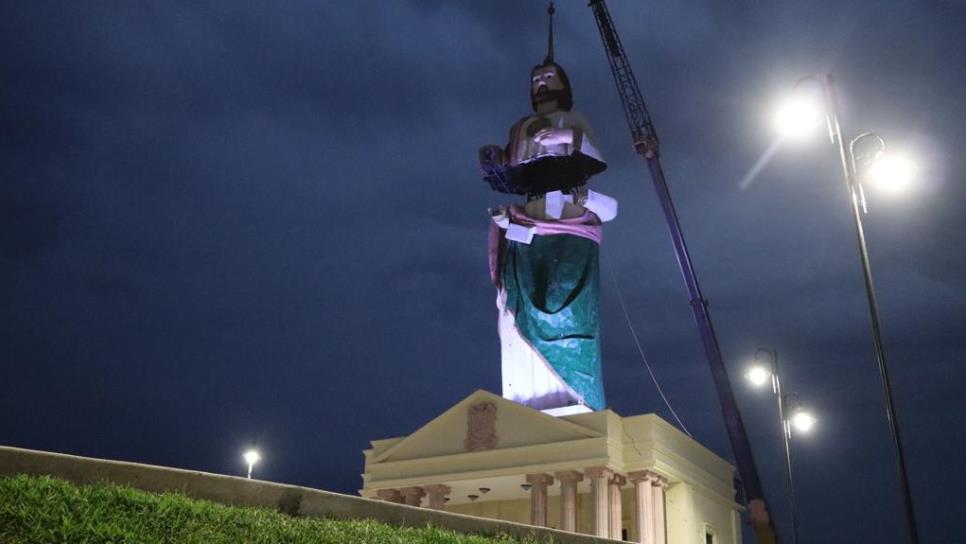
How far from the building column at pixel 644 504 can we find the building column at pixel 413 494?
265 inches

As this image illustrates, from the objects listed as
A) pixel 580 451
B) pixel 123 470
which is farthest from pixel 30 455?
pixel 580 451

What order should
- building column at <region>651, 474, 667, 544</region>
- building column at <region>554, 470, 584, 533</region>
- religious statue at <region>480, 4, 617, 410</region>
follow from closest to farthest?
building column at <region>554, 470, 584, 533</region> → building column at <region>651, 474, 667, 544</region> → religious statue at <region>480, 4, 617, 410</region>

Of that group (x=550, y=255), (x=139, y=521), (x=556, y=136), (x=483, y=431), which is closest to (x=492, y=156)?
(x=556, y=136)

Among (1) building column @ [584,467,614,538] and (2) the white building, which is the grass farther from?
(2) the white building

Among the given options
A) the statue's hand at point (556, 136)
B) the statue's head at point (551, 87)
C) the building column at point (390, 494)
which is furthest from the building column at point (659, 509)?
the statue's head at point (551, 87)

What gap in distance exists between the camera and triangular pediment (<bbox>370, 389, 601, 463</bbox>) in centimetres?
2592

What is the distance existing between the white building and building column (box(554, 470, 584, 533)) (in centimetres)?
3

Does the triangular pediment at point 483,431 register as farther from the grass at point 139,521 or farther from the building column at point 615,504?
the grass at point 139,521

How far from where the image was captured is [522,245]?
3123cm

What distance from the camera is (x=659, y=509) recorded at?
25672mm

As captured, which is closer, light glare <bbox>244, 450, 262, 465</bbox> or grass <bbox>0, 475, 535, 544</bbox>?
grass <bbox>0, 475, 535, 544</bbox>

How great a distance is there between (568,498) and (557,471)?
824mm

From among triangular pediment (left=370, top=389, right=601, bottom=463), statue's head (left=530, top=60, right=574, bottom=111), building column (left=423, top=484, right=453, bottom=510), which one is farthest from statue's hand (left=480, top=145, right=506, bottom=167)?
building column (left=423, top=484, right=453, bottom=510)

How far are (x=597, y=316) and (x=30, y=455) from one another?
75.3 feet
